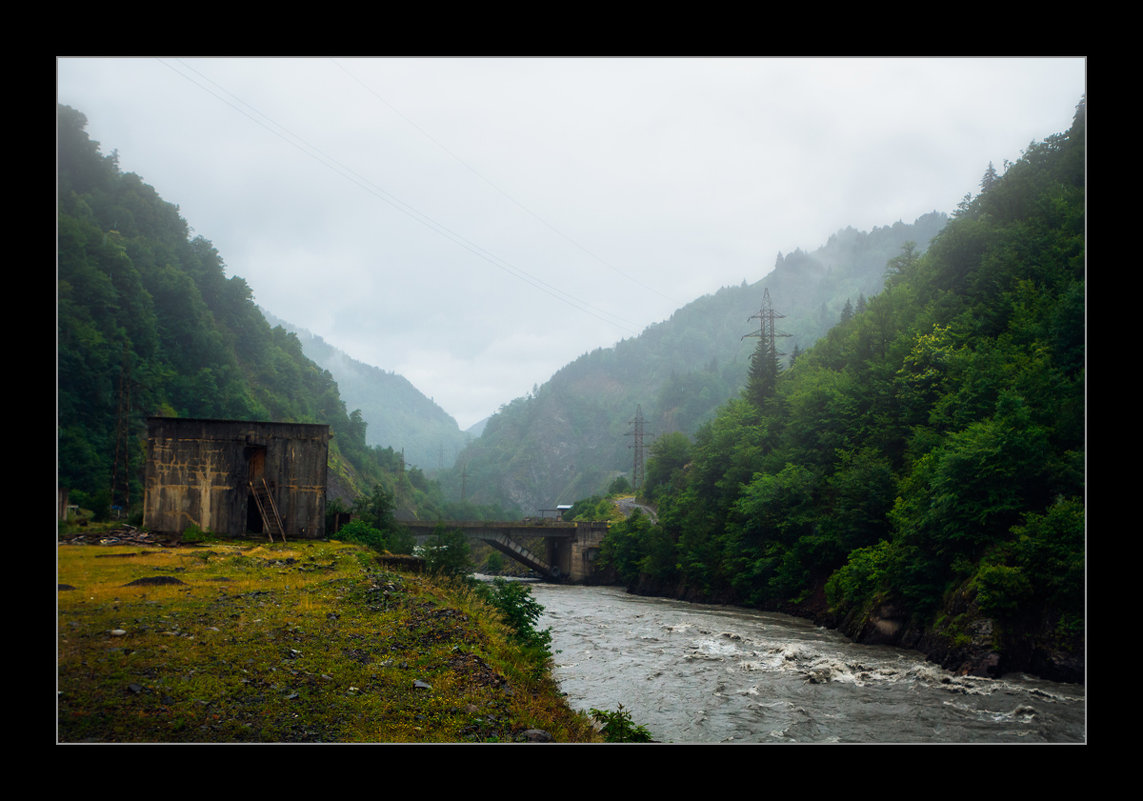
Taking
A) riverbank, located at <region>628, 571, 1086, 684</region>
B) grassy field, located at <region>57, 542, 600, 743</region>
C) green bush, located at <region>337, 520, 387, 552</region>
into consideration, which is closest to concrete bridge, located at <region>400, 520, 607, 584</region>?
green bush, located at <region>337, 520, 387, 552</region>

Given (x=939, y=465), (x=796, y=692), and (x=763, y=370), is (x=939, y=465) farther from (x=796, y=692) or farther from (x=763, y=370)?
(x=763, y=370)

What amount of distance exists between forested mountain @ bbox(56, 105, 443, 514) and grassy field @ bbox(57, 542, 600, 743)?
3.69 m

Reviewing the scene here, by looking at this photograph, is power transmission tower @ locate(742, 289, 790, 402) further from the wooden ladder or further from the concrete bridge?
the wooden ladder

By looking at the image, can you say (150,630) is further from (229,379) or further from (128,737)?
(229,379)

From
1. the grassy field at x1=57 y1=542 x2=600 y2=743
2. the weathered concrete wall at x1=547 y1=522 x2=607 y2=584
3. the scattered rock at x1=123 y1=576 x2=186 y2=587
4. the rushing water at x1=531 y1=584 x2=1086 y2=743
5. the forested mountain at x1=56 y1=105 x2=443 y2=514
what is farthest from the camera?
the weathered concrete wall at x1=547 y1=522 x2=607 y2=584

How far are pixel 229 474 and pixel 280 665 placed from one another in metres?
19.4

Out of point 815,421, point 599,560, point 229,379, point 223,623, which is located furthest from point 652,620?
point 229,379

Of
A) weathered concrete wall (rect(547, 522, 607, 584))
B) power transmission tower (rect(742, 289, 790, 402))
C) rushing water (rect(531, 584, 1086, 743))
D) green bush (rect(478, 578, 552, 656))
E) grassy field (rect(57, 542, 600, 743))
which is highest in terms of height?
power transmission tower (rect(742, 289, 790, 402))

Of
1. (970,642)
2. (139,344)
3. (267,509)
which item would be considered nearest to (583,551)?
(139,344)

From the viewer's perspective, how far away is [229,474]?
2847 cm

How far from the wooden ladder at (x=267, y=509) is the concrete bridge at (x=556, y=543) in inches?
1675

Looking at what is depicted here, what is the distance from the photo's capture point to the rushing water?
15148 millimetres

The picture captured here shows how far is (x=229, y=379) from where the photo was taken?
60.7 m
